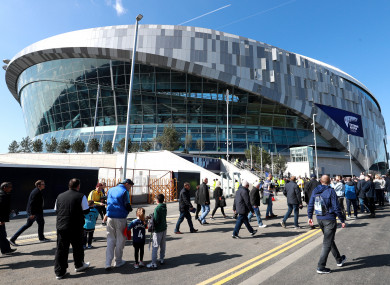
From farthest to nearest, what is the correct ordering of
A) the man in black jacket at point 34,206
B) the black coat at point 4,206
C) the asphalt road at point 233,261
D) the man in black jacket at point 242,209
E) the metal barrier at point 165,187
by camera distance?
the metal barrier at point 165,187 → the man in black jacket at point 242,209 → the man in black jacket at point 34,206 → the black coat at point 4,206 → the asphalt road at point 233,261

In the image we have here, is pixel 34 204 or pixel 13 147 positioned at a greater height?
pixel 13 147

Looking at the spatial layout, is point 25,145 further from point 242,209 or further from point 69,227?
point 242,209

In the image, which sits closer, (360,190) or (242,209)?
(242,209)

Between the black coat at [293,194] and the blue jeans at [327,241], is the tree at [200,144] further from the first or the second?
the blue jeans at [327,241]

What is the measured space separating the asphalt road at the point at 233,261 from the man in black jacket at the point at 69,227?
0.82 ft

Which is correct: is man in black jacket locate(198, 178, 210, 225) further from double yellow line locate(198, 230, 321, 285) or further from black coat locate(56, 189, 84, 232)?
black coat locate(56, 189, 84, 232)

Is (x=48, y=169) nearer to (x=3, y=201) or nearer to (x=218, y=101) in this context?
(x=3, y=201)

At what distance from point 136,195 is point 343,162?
170 feet

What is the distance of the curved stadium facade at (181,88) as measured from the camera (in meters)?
43.4

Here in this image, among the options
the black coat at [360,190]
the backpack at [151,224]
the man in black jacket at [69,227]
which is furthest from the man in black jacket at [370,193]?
the man in black jacket at [69,227]

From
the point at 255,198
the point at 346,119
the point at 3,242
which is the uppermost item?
the point at 346,119

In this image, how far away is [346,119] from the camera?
57094mm

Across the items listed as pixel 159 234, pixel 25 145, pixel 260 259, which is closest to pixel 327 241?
pixel 260 259

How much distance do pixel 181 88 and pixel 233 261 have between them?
144ft
